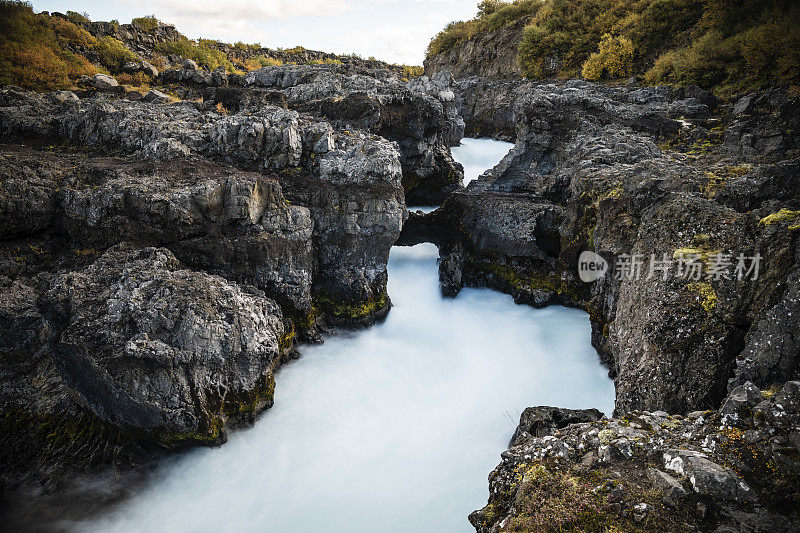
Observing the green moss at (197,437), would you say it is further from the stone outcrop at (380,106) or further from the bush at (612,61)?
the bush at (612,61)

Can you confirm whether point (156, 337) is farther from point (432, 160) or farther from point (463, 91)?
point (463, 91)

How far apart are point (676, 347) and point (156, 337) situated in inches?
452

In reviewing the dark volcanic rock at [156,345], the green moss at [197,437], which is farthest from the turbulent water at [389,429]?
the dark volcanic rock at [156,345]

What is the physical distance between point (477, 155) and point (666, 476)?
31590mm

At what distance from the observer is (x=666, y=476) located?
5086 millimetres

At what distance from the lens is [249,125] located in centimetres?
1520

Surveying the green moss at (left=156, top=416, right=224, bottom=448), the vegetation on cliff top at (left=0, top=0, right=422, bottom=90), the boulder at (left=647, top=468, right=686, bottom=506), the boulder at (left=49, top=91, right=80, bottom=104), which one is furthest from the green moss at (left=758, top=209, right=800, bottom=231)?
the vegetation on cliff top at (left=0, top=0, right=422, bottom=90)

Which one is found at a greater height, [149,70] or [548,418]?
[149,70]

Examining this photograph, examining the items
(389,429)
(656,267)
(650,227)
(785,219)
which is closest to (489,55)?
(650,227)

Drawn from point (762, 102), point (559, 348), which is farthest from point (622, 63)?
point (559, 348)

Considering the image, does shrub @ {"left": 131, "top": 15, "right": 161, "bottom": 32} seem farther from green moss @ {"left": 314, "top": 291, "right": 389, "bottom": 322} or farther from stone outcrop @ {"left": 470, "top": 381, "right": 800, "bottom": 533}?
stone outcrop @ {"left": 470, "top": 381, "right": 800, "bottom": 533}

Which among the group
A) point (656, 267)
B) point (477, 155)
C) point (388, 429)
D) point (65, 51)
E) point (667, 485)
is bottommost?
point (388, 429)

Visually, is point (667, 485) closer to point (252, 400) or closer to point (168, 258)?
point (252, 400)

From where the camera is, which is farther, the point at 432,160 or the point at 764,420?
the point at 432,160
